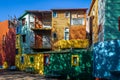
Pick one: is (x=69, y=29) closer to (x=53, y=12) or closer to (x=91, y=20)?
(x=53, y=12)

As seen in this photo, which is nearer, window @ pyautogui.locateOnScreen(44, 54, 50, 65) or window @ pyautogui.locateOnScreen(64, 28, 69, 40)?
window @ pyautogui.locateOnScreen(44, 54, 50, 65)

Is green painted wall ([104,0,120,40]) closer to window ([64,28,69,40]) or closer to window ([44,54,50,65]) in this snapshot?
window ([44,54,50,65])

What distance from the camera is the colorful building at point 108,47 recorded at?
22.9 m

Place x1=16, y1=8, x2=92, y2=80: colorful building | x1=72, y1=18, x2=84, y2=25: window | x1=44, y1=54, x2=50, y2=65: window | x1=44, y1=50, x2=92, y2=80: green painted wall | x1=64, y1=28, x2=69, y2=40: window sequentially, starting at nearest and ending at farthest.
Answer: x1=44, y1=50, x2=92, y2=80: green painted wall
x1=44, y1=54, x2=50, y2=65: window
x1=16, y1=8, x2=92, y2=80: colorful building
x1=72, y1=18, x2=84, y2=25: window
x1=64, y1=28, x2=69, y2=40: window

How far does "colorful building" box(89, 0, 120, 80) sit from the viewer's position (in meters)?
22.9

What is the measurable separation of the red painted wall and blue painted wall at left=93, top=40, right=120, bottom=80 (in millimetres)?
33614

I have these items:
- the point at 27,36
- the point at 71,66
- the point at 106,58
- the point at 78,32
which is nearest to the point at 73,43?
the point at 78,32

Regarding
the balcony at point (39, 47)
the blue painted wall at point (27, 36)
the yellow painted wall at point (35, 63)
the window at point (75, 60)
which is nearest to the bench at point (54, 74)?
the window at point (75, 60)

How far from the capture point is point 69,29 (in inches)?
2012

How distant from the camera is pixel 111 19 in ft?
99.5

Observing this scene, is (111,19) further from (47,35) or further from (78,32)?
(47,35)

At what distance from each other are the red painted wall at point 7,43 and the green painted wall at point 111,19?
1199 inches

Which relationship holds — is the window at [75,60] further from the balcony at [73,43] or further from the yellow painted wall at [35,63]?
the balcony at [73,43]

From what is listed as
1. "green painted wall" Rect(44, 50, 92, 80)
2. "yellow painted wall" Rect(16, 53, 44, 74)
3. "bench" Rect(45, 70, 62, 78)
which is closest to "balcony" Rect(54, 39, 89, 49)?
"yellow painted wall" Rect(16, 53, 44, 74)
